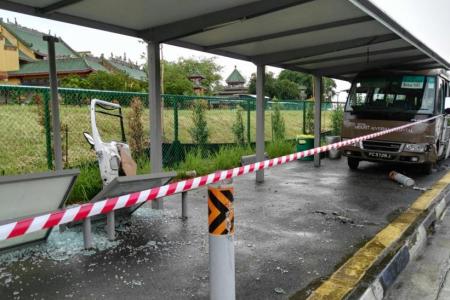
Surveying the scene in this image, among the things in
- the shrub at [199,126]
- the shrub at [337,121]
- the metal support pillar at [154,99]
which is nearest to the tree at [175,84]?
the shrub at [337,121]

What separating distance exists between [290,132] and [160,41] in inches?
518

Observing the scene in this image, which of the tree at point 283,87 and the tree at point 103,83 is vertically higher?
the tree at point 283,87

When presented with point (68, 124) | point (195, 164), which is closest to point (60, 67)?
point (68, 124)

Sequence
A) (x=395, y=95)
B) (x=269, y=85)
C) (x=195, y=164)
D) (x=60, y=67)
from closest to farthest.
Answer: (x=395, y=95) → (x=195, y=164) → (x=60, y=67) → (x=269, y=85)

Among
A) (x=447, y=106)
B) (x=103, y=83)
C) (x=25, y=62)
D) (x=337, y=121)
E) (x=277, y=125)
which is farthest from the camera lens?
(x=25, y=62)

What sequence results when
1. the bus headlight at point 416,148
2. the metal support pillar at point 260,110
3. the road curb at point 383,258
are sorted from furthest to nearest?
the bus headlight at point 416,148, the metal support pillar at point 260,110, the road curb at point 383,258

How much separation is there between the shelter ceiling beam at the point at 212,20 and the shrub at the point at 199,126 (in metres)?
4.72

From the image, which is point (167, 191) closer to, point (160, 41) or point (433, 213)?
point (160, 41)

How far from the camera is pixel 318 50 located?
22.2 feet

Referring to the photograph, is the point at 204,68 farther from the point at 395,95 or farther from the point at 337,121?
the point at 395,95

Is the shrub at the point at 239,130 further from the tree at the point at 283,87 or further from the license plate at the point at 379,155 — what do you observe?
the tree at the point at 283,87

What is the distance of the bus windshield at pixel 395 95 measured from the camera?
8.29 m

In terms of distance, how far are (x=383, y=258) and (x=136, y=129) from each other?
5.68 m

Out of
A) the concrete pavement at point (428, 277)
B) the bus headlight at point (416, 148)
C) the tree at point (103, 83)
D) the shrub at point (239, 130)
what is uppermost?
the tree at point (103, 83)
